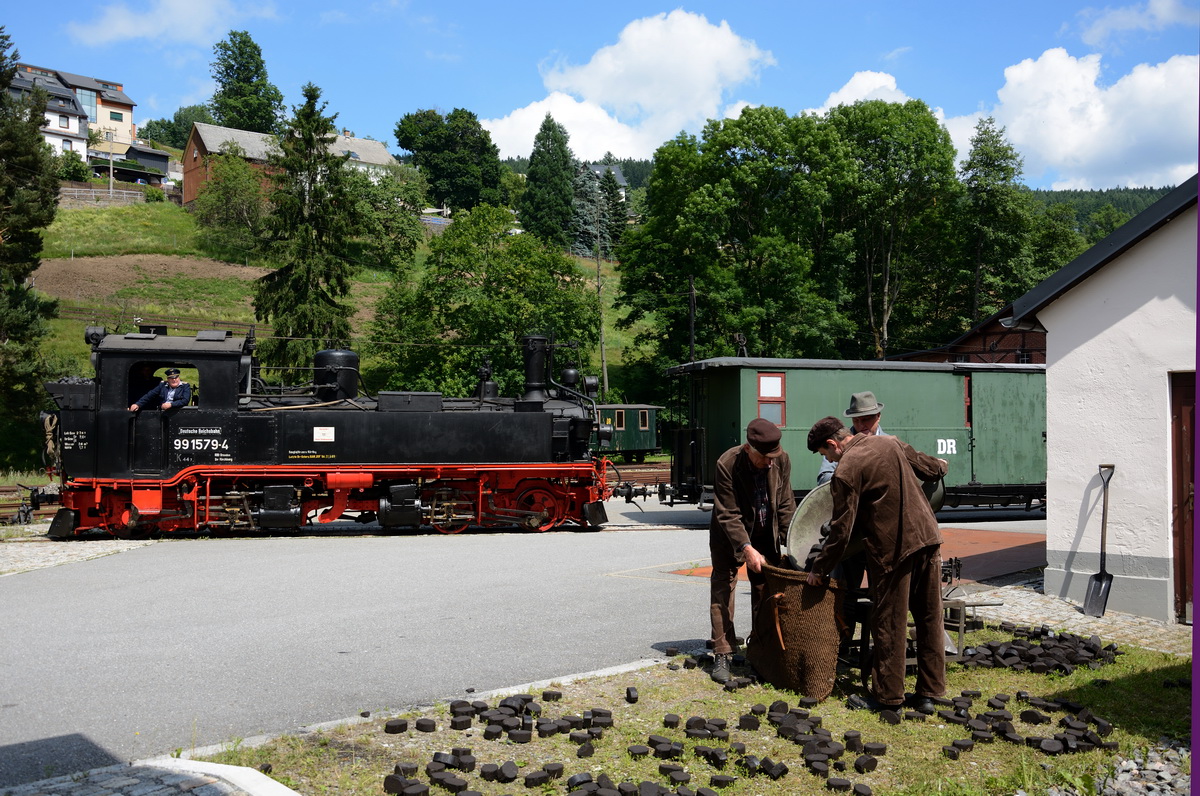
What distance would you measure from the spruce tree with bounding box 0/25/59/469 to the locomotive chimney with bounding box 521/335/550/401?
59.2ft

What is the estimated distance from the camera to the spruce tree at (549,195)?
270ft

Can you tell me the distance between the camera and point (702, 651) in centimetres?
678

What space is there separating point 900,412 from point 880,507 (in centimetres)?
1177

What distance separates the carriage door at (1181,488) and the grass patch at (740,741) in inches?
88.2

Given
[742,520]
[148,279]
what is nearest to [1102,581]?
[742,520]

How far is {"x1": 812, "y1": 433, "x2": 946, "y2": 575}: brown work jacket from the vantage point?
5.22 meters

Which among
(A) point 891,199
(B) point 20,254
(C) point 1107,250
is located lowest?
(C) point 1107,250

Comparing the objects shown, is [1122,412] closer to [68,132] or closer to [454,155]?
[454,155]

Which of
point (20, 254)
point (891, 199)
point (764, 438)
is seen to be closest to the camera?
point (764, 438)

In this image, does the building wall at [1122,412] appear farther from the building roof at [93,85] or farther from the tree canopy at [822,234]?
the building roof at [93,85]

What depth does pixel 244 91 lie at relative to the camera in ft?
339

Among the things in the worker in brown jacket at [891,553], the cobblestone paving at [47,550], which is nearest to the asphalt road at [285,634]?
the cobblestone paving at [47,550]

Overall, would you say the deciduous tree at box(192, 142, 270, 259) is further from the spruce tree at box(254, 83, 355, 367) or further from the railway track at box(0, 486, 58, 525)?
the railway track at box(0, 486, 58, 525)

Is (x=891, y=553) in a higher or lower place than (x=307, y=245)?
lower
